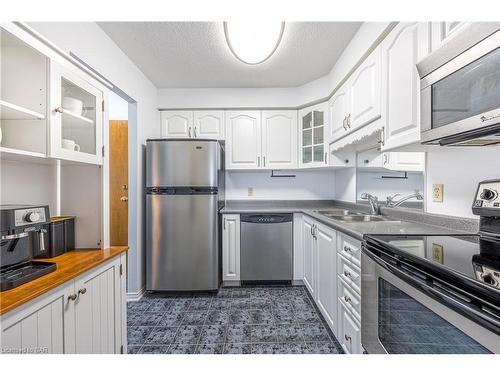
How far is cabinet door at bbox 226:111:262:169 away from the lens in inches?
121

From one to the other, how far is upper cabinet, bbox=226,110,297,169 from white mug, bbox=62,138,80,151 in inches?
74.8

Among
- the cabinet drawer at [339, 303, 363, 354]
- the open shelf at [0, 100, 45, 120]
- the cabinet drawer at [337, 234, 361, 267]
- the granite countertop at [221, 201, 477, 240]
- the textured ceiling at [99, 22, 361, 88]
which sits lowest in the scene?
the cabinet drawer at [339, 303, 363, 354]

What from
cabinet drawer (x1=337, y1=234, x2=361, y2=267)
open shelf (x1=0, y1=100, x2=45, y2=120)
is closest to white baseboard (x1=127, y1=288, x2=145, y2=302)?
open shelf (x1=0, y1=100, x2=45, y2=120)

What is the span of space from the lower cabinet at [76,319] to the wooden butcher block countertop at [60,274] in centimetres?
3

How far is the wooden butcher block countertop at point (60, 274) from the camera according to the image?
2.53 feet

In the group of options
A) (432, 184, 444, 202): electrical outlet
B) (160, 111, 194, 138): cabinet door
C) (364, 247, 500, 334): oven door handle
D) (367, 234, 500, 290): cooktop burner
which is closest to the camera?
(364, 247, 500, 334): oven door handle

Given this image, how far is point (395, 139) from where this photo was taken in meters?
1.39

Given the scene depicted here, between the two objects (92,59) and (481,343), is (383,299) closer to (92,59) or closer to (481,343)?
(481,343)

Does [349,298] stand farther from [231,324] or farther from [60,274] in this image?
[60,274]

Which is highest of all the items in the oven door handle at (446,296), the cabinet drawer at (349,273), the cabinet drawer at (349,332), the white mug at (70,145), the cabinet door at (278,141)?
the cabinet door at (278,141)

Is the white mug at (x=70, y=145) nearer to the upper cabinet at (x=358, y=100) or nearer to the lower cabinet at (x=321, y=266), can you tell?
the lower cabinet at (x=321, y=266)

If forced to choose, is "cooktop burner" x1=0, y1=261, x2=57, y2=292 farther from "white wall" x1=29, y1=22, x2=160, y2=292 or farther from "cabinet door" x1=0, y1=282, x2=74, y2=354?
"white wall" x1=29, y1=22, x2=160, y2=292

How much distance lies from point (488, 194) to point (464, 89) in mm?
505

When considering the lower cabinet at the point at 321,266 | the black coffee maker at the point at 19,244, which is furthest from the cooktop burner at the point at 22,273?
the lower cabinet at the point at 321,266
